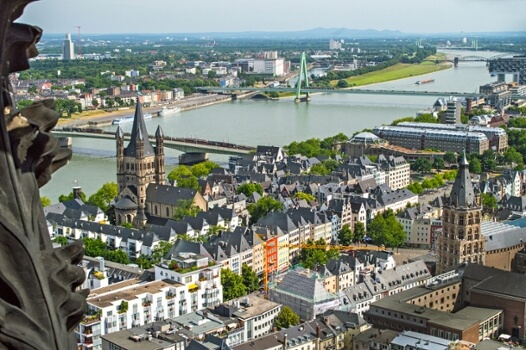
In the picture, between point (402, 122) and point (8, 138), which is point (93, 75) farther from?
point (8, 138)

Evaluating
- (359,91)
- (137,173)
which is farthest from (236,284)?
(359,91)

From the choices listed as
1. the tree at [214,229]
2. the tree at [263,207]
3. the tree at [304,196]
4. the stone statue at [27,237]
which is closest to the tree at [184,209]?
the tree at [214,229]

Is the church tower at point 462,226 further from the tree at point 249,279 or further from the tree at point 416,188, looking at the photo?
the tree at point 416,188

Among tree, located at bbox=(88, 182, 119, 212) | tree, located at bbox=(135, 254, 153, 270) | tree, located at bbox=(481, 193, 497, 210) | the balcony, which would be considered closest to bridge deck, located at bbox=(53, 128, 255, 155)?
tree, located at bbox=(88, 182, 119, 212)

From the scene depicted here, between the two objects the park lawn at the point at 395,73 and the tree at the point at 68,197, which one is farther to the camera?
the park lawn at the point at 395,73

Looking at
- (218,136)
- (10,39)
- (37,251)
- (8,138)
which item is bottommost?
(218,136)

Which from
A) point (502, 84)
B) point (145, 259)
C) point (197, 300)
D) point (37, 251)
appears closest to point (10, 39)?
point (37, 251)
